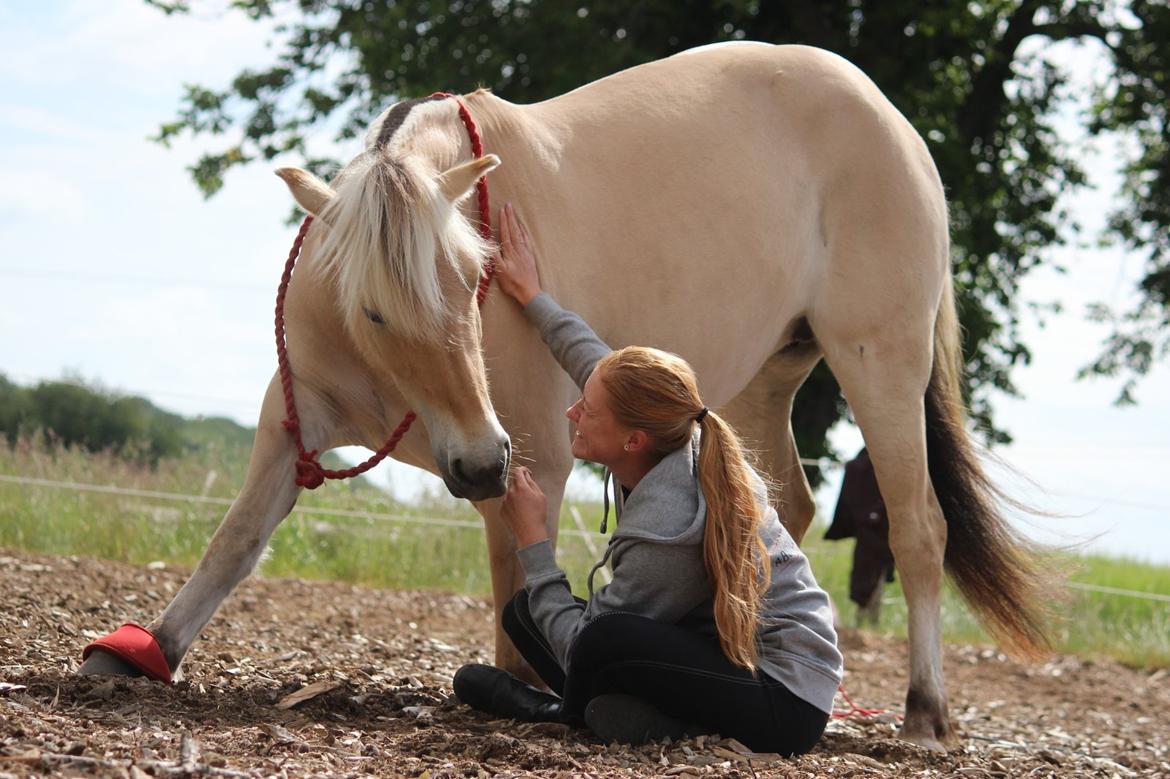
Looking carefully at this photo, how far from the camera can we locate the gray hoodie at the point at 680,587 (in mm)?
2895

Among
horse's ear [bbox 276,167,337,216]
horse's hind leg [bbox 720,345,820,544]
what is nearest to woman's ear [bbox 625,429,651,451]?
horse's ear [bbox 276,167,337,216]

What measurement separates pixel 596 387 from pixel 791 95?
1844 mm

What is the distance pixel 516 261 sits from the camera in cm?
352

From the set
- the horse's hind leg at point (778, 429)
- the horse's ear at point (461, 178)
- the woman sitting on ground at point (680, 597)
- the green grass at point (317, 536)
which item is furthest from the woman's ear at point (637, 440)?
the green grass at point (317, 536)

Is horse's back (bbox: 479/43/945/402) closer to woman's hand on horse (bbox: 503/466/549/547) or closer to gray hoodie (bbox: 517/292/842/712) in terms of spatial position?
woman's hand on horse (bbox: 503/466/549/547)

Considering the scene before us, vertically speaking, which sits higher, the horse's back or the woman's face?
the horse's back

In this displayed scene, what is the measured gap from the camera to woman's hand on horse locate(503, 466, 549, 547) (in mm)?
3166

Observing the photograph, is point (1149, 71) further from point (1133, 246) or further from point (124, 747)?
point (124, 747)

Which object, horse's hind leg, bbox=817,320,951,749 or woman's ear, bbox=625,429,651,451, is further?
horse's hind leg, bbox=817,320,951,749

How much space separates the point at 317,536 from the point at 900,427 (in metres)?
4.82

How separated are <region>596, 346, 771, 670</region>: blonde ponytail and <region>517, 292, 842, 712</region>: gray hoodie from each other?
0.05 meters

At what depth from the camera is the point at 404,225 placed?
116 inches

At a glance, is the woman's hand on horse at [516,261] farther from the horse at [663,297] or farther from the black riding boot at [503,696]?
the black riding boot at [503,696]

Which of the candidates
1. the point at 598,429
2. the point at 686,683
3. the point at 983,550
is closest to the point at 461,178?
the point at 598,429
